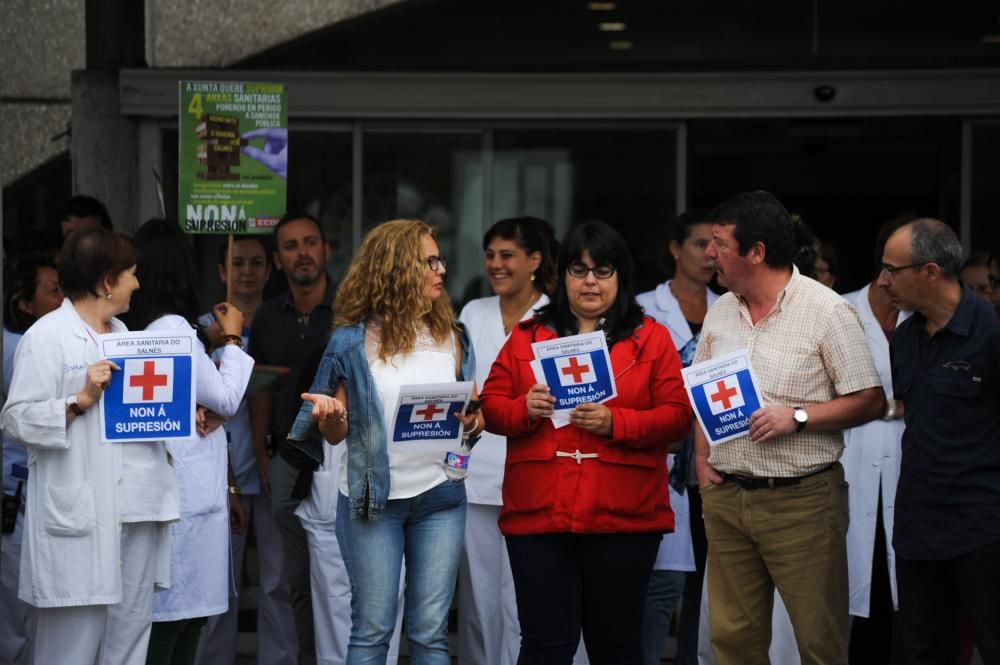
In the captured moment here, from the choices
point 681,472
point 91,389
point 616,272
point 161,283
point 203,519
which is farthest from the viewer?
point 681,472

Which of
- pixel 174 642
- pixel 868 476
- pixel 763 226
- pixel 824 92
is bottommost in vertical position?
pixel 174 642

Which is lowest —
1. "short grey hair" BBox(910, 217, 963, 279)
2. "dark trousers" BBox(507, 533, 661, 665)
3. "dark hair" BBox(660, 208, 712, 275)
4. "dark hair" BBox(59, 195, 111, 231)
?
"dark trousers" BBox(507, 533, 661, 665)

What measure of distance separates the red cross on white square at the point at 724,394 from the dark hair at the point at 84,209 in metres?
3.82

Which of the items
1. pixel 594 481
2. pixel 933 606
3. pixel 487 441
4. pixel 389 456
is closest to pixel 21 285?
pixel 487 441

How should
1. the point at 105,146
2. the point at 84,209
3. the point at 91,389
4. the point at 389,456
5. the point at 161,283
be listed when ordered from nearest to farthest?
the point at 91,389
the point at 389,456
the point at 161,283
the point at 84,209
the point at 105,146

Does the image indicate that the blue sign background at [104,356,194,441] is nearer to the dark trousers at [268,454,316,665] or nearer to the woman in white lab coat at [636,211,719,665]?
the dark trousers at [268,454,316,665]

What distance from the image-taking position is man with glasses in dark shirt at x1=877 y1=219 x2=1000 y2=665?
5316 mm

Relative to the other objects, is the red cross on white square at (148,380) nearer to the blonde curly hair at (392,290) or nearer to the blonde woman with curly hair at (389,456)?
the blonde woman with curly hair at (389,456)

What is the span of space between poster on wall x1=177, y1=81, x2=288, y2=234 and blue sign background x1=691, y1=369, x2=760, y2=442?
2506 mm

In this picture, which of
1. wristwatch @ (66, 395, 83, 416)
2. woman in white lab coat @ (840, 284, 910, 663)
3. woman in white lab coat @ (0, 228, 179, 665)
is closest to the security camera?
woman in white lab coat @ (840, 284, 910, 663)

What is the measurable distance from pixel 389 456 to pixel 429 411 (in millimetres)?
229

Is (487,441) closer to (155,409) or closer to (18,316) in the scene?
(155,409)

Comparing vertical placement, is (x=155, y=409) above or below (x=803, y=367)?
below

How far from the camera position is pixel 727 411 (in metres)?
5.39
